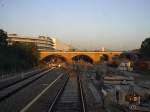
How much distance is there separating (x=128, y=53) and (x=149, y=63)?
63.4 meters

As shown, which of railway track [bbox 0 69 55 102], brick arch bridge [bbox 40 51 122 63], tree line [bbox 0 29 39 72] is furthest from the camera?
brick arch bridge [bbox 40 51 122 63]

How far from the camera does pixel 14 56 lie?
257ft

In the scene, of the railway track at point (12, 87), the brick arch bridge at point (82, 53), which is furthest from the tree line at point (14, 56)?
the brick arch bridge at point (82, 53)

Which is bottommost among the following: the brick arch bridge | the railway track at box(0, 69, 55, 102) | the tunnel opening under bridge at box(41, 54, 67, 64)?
the railway track at box(0, 69, 55, 102)

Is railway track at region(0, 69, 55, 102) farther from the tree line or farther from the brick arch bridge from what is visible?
the brick arch bridge

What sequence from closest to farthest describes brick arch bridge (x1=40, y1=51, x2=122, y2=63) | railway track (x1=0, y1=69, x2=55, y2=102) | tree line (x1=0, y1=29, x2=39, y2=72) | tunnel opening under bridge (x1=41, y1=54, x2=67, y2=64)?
railway track (x1=0, y1=69, x2=55, y2=102) → tree line (x1=0, y1=29, x2=39, y2=72) → brick arch bridge (x1=40, y1=51, x2=122, y2=63) → tunnel opening under bridge (x1=41, y1=54, x2=67, y2=64)

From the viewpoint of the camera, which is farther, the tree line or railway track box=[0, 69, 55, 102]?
the tree line

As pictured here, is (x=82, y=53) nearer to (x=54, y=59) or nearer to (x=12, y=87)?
(x=54, y=59)

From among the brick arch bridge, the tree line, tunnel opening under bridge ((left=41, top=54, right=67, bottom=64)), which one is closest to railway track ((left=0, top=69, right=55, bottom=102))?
the tree line

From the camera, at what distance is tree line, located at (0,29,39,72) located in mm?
67500

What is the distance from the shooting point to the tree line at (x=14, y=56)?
221 ft

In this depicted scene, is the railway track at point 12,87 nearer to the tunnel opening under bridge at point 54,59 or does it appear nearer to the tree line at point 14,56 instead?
the tree line at point 14,56

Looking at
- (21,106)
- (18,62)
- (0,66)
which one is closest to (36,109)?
(21,106)

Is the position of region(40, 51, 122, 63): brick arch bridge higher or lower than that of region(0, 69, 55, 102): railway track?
higher
